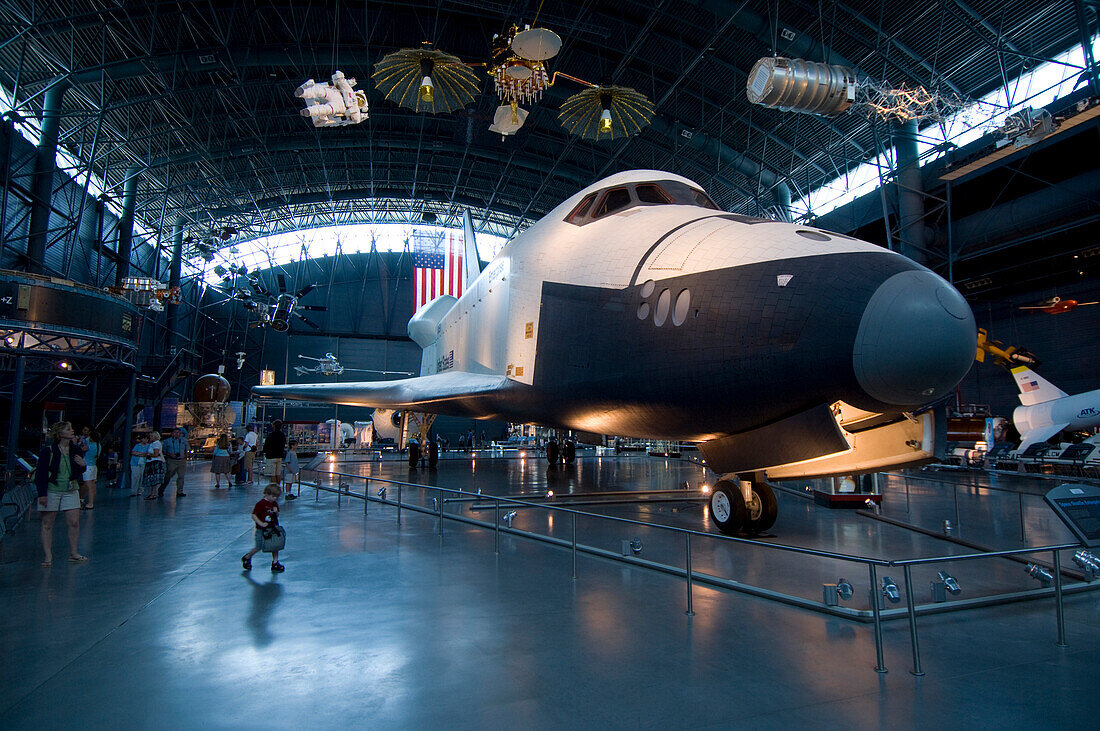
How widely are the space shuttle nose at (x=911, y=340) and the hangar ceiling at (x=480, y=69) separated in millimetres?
10960

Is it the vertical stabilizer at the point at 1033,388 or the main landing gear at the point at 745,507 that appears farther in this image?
the vertical stabilizer at the point at 1033,388

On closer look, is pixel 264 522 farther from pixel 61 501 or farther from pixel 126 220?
pixel 126 220

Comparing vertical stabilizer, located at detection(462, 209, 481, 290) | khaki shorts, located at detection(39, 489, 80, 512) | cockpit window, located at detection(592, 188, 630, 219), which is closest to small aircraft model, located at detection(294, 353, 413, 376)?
vertical stabilizer, located at detection(462, 209, 481, 290)

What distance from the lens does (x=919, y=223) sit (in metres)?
16.7

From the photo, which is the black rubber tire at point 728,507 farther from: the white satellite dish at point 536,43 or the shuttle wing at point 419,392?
the white satellite dish at point 536,43

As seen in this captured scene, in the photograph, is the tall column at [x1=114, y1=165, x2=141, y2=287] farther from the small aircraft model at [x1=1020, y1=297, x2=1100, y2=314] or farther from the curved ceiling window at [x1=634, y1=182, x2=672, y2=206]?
the small aircraft model at [x1=1020, y1=297, x2=1100, y2=314]

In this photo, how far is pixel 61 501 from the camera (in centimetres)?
461

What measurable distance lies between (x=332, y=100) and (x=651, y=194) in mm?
11473

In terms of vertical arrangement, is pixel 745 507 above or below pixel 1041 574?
above

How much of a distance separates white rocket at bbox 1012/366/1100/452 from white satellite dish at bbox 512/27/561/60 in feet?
49.7

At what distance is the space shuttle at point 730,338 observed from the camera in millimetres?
3123

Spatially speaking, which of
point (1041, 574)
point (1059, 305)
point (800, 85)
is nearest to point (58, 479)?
point (1041, 574)

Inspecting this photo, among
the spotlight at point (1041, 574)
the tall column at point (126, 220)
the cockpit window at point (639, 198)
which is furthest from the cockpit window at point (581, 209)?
the tall column at point (126, 220)

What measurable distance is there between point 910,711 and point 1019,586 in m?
2.57
